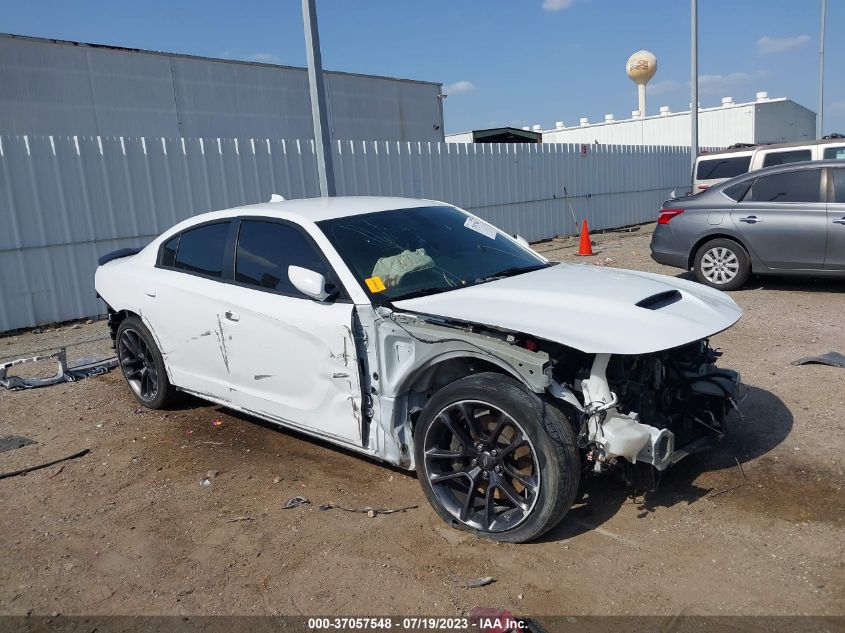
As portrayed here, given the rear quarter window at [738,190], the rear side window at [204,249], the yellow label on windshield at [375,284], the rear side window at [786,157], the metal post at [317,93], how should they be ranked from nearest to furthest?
the yellow label on windshield at [375,284] → the rear side window at [204,249] → the metal post at [317,93] → the rear quarter window at [738,190] → the rear side window at [786,157]

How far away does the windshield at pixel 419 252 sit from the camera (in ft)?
12.8

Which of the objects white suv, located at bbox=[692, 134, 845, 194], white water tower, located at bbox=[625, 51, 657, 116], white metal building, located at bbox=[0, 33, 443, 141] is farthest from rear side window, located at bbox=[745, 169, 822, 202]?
white water tower, located at bbox=[625, 51, 657, 116]

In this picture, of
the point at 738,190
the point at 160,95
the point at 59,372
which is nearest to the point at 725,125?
the point at 160,95

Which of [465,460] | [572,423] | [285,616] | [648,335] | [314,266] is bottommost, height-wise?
[285,616]

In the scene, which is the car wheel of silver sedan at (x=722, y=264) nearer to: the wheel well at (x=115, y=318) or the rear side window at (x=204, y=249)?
the rear side window at (x=204, y=249)

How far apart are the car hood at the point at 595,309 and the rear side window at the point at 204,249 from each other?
66.8 inches

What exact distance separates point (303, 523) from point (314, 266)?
4.78ft

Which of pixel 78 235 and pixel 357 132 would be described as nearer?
pixel 78 235

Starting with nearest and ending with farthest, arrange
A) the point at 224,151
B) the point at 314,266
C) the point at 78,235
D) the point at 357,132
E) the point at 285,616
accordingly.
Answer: the point at 285,616
the point at 314,266
the point at 78,235
the point at 224,151
the point at 357,132

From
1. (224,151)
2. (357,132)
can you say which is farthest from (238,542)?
(357,132)

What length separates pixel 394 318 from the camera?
3.58m

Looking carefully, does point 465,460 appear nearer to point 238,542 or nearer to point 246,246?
point 238,542

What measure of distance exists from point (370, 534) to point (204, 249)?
2.45 meters

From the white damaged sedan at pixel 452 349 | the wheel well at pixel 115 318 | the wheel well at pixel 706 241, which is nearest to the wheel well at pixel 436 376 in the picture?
the white damaged sedan at pixel 452 349
